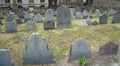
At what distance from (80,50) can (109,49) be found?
4.43ft

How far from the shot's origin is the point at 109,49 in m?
8.65

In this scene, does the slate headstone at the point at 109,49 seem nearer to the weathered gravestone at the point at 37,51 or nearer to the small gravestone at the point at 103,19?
the weathered gravestone at the point at 37,51

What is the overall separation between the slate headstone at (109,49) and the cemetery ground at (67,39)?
235 millimetres

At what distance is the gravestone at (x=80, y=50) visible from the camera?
8.17m

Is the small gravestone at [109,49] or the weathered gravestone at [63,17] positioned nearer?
the small gravestone at [109,49]

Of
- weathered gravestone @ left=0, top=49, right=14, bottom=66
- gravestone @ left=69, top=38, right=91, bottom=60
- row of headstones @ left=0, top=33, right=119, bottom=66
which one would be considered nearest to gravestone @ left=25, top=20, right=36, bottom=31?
row of headstones @ left=0, top=33, right=119, bottom=66

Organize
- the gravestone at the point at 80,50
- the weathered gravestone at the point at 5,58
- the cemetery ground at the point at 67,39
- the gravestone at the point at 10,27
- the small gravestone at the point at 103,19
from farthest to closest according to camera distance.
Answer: the small gravestone at the point at 103,19, the gravestone at the point at 10,27, the cemetery ground at the point at 67,39, the gravestone at the point at 80,50, the weathered gravestone at the point at 5,58

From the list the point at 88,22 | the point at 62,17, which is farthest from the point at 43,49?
the point at 88,22

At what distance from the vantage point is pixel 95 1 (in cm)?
2806

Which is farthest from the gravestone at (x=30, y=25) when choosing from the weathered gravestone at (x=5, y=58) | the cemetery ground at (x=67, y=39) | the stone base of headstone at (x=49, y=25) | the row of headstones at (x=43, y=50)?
the weathered gravestone at (x=5, y=58)

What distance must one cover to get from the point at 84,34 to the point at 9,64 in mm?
6072

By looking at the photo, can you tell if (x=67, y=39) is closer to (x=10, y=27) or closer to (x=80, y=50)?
(x=80, y=50)

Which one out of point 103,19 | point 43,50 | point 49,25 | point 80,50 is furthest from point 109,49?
point 103,19

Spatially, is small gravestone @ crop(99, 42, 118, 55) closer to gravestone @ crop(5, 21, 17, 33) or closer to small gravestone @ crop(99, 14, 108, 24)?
gravestone @ crop(5, 21, 17, 33)
